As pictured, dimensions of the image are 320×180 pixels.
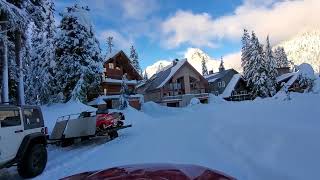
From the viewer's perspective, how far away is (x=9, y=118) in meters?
10.2

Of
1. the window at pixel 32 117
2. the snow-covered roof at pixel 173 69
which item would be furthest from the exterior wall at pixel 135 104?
the window at pixel 32 117

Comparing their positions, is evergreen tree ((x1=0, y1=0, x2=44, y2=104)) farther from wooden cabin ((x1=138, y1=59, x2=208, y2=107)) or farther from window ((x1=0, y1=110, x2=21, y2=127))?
wooden cabin ((x1=138, y1=59, x2=208, y2=107))

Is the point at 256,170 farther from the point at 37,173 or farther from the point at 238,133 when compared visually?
the point at 37,173

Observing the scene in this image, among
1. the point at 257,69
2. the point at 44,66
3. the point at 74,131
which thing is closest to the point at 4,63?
Answer: the point at 74,131

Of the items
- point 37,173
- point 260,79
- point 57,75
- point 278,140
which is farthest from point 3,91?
point 260,79

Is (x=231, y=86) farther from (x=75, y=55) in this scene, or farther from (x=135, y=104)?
(x=75, y=55)

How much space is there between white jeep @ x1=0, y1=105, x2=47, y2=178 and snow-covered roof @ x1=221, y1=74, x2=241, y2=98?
6535 cm

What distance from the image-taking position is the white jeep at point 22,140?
9.87 meters

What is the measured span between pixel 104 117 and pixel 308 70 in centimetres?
2896

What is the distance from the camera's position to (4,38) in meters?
20.5

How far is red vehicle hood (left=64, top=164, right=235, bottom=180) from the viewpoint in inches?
150

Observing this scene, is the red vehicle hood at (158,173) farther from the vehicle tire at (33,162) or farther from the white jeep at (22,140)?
the vehicle tire at (33,162)

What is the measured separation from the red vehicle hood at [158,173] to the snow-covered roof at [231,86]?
2810 inches

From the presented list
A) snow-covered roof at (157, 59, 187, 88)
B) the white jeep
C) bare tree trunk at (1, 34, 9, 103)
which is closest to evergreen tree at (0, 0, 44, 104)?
bare tree trunk at (1, 34, 9, 103)
